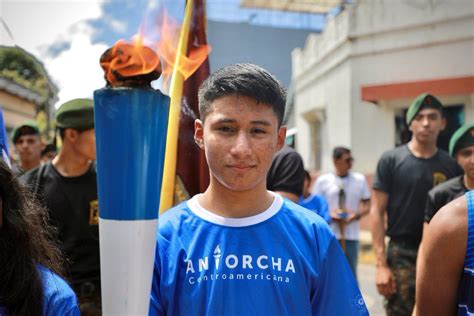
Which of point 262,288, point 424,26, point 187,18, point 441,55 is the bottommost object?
point 262,288

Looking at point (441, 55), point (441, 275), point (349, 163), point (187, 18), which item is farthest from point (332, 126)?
point (441, 275)

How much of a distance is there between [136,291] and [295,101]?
15029 mm

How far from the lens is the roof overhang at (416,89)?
9.39 meters

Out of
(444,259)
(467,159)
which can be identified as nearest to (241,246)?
(444,259)

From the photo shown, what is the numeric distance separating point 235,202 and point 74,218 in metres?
1.61

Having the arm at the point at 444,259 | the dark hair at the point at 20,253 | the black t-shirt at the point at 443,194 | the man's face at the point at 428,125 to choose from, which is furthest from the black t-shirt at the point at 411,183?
the dark hair at the point at 20,253

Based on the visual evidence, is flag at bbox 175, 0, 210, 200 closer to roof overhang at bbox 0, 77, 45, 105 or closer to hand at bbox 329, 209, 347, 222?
roof overhang at bbox 0, 77, 45, 105

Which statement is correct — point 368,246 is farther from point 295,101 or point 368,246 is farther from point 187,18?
point 187,18

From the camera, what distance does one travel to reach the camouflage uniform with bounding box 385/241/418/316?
3658mm

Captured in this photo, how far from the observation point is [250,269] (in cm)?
153

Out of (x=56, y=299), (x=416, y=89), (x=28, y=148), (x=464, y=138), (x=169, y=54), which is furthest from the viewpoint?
(x=416, y=89)

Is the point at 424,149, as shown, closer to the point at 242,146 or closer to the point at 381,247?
the point at 381,247

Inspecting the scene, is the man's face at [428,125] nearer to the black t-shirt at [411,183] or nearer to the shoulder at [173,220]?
the black t-shirt at [411,183]

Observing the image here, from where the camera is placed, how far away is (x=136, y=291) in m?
1.13
